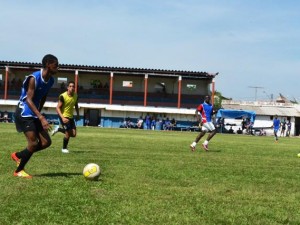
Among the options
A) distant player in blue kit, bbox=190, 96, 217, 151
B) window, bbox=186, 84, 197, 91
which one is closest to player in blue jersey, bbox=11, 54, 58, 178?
distant player in blue kit, bbox=190, 96, 217, 151

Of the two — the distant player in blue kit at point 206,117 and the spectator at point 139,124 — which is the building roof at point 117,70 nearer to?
the spectator at point 139,124

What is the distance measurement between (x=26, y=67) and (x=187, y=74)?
2031 centimetres

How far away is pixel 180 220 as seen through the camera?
16.5ft

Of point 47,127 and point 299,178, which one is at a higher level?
point 47,127

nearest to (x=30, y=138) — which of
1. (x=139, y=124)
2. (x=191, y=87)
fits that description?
(x=139, y=124)

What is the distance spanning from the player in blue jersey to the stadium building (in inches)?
1911

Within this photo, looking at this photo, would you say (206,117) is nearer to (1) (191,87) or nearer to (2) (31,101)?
(2) (31,101)

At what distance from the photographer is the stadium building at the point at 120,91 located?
59.4m

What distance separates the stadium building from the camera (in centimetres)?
5941

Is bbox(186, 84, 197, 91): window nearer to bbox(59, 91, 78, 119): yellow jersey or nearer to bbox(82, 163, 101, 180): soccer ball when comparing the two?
bbox(59, 91, 78, 119): yellow jersey

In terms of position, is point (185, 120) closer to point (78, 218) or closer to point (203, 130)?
point (203, 130)

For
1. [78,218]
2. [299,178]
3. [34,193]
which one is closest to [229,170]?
[299,178]

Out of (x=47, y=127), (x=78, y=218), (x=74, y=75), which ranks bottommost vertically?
(x=78, y=218)

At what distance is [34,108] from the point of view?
7738mm
